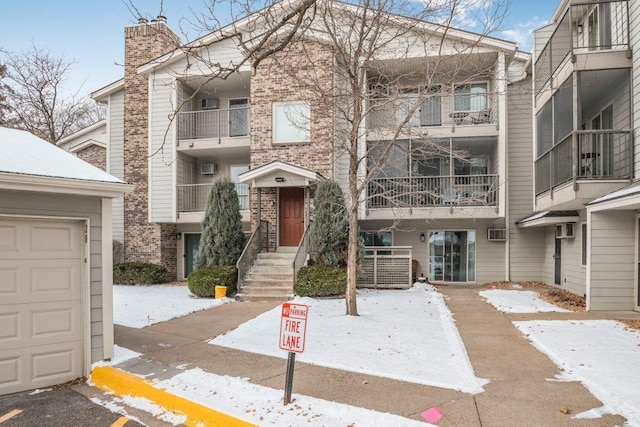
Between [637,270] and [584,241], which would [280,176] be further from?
[637,270]

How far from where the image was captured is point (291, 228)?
15.4 m

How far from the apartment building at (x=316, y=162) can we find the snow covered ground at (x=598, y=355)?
622 centimetres

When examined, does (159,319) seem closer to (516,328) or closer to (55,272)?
(55,272)

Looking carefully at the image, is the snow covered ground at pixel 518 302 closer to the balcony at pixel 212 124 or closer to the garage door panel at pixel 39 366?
the garage door panel at pixel 39 366

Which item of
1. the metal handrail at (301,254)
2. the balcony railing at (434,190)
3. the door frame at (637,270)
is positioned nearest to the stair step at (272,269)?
the metal handrail at (301,254)

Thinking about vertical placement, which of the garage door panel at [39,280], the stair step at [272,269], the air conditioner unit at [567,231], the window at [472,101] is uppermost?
the window at [472,101]

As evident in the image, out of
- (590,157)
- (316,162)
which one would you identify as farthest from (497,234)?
(316,162)

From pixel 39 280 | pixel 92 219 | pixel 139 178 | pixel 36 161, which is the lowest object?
pixel 39 280

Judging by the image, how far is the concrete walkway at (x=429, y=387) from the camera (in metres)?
4.32

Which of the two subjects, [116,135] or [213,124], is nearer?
[213,124]

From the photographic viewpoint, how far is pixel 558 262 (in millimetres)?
14172

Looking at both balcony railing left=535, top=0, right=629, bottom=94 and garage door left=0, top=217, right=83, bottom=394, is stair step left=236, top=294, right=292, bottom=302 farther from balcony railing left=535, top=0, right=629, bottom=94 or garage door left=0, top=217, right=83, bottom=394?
balcony railing left=535, top=0, right=629, bottom=94

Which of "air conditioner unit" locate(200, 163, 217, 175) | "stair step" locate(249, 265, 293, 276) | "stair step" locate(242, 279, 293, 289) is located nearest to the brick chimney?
"air conditioner unit" locate(200, 163, 217, 175)

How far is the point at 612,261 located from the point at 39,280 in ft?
35.4
